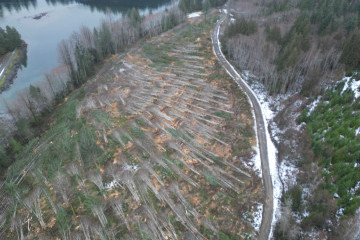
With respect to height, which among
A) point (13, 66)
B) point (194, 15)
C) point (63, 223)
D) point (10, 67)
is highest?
point (194, 15)

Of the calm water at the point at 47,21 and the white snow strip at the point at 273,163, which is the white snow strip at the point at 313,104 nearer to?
the white snow strip at the point at 273,163

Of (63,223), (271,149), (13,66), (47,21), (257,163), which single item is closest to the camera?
(63,223)

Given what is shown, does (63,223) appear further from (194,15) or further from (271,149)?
(194,15)

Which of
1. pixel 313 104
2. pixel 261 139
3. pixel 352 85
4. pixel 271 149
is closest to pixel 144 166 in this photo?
pixel 261 139

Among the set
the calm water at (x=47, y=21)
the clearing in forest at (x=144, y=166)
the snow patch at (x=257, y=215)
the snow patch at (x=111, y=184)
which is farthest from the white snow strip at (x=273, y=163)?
the calm water at (x=47, y=21)

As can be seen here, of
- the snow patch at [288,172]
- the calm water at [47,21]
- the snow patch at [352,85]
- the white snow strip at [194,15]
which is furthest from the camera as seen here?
the white snow strip at [194,15]

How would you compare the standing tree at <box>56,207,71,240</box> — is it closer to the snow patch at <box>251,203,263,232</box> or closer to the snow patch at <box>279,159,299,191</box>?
the snow patch at <box>251,203,263,232</box>

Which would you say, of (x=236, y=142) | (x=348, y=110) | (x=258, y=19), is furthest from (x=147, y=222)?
(x=258, y=19)

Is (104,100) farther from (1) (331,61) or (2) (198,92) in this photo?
(1) (331,61)
